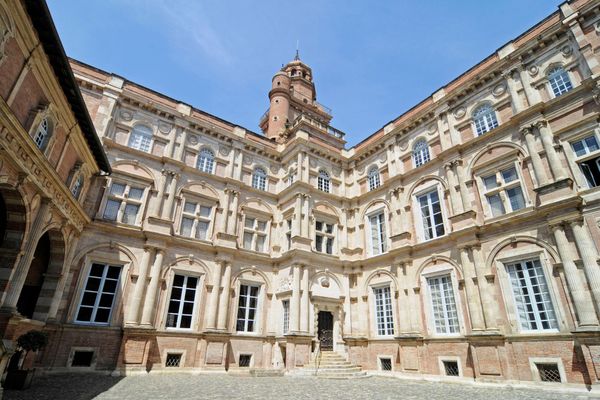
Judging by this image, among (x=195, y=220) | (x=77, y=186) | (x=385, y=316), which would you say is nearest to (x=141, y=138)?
(x=77, y=186)

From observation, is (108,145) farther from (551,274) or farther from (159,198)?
(551,274)

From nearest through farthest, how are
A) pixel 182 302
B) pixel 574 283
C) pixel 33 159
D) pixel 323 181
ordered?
1. pixel 33 159
2. pixel 574 283
3. pixel 182 302
4. pixel 323 181

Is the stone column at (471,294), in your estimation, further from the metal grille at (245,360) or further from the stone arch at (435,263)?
the metal grille at (245,360)

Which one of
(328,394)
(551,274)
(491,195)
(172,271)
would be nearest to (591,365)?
(551,274)

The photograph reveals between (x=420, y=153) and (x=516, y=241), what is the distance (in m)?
7.89

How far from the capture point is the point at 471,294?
14438mm

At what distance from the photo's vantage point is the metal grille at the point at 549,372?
11.6m

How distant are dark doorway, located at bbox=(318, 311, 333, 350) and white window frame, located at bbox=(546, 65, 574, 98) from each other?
631 inches

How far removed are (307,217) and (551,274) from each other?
1220cm

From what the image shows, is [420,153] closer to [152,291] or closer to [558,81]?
[558,81]

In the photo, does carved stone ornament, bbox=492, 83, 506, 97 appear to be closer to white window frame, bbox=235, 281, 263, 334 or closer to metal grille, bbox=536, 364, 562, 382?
metal grille, bbox=536, 364, 562, 382

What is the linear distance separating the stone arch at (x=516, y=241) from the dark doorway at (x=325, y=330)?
30.1 feet

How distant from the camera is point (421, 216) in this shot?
1834 cm

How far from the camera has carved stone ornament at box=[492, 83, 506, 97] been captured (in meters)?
16.6
